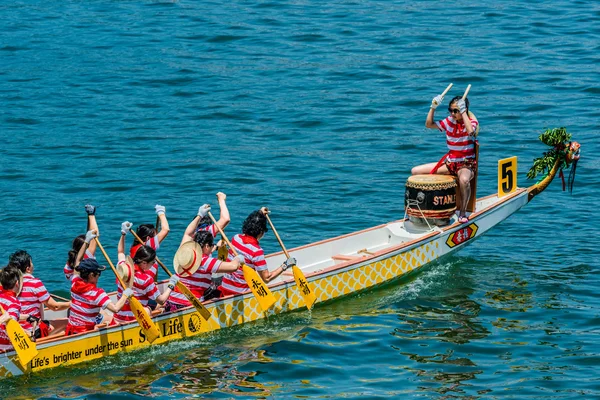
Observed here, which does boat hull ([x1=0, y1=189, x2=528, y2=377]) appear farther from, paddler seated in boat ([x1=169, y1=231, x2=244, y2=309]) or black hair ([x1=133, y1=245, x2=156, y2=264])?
black hair ([x1=133, y1=245, x2=156, y2=264])

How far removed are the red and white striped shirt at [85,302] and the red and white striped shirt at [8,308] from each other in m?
0.86

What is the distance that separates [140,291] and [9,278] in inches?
Answer: 83.6

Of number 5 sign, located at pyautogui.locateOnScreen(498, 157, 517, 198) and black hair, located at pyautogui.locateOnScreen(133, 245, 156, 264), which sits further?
number 5 sign, located at pyautogui.locateOnScreen(498, 157, 517, 198)

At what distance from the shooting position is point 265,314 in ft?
58.2

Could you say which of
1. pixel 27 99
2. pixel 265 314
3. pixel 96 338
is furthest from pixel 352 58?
pixel 96 338

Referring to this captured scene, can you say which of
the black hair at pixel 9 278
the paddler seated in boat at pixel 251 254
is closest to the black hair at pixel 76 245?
the black hair at pixel 9 278

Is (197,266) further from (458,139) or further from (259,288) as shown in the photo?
(458,139)

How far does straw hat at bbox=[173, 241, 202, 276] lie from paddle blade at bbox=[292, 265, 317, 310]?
68.2 inches

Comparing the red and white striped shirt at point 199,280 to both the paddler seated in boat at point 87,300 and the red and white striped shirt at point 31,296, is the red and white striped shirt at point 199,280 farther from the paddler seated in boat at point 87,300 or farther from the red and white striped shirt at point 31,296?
the red and white striped shirt at point 31,296

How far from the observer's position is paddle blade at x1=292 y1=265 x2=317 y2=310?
1747 cm

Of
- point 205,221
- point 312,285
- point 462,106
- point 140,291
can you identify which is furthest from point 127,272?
point 462,106

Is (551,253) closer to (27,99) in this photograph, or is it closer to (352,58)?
(352,58)

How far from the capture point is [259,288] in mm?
16812

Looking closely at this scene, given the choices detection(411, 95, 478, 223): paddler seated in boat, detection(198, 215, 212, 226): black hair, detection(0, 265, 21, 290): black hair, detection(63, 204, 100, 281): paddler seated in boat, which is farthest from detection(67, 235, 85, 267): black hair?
detection(411, 95, 478, 223): paddler seated in boat
